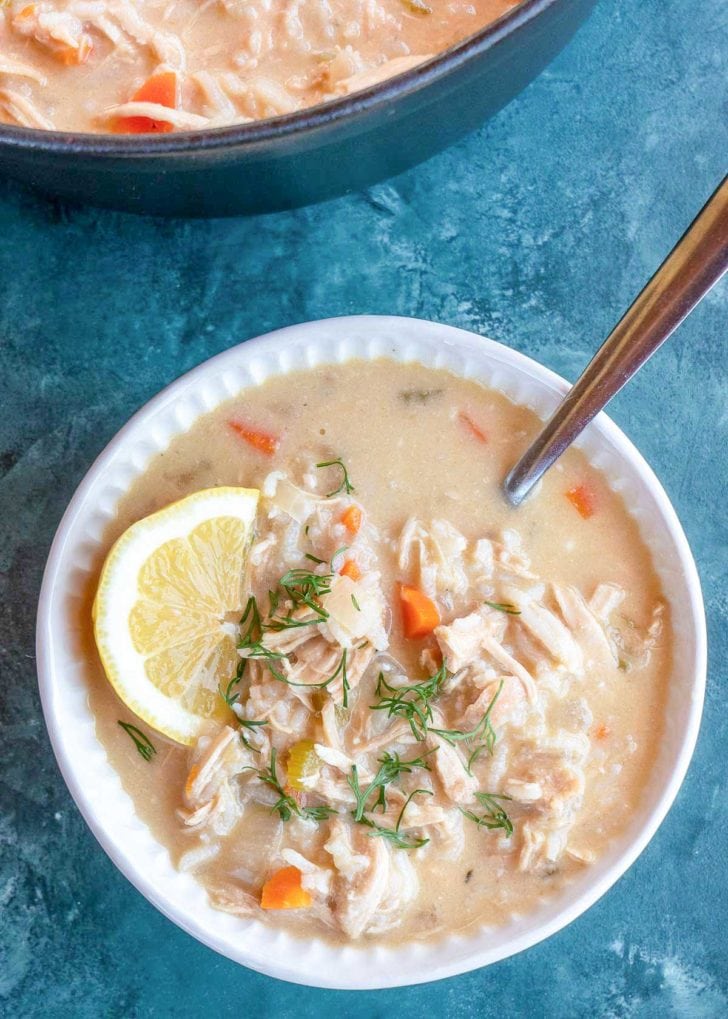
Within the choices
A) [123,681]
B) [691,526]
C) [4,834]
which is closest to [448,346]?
[691,526]

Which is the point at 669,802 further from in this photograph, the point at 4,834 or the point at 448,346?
the point at 4,834

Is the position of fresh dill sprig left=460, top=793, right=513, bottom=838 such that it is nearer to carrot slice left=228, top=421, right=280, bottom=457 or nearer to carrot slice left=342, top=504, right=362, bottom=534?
carrot slice left=342, top=504, right=362, bottom=534

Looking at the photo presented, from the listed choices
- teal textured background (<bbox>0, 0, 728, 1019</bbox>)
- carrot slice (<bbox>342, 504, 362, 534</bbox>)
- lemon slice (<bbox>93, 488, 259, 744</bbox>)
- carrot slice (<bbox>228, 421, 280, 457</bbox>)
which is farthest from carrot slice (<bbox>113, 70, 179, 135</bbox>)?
carrot slice (<bbox>342, 504, 362, 534</bbox>)

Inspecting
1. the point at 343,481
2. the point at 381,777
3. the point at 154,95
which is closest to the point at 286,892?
the point at 381,777

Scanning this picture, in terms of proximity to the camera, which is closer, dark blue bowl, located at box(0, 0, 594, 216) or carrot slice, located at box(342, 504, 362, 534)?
dark blue bowl, located at box(0, 0, 594, 216)

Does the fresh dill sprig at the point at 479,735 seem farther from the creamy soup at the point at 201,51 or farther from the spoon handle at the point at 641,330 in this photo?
the creamy soup at the point at 201,51

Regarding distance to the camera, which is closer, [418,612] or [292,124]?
[292,124]

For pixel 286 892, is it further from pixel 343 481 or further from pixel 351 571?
pixel 343 481
